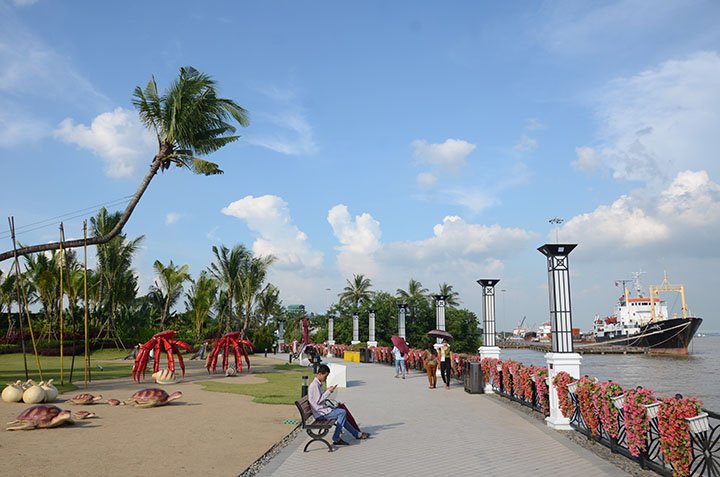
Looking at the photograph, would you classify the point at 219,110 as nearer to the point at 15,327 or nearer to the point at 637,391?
the point at 637,391

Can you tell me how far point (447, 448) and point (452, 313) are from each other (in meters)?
36.9

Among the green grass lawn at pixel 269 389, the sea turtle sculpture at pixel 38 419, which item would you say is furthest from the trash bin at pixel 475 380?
the sea turtle sculpture at pixel 38 419

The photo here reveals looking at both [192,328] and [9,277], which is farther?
[192,328]

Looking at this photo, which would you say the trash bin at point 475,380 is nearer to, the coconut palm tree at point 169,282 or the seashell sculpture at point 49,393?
the seashell sculpture at point 49,393

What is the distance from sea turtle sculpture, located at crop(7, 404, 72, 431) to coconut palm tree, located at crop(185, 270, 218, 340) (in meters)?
30.2

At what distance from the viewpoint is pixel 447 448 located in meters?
8.45

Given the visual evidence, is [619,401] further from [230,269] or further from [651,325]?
[651,325]

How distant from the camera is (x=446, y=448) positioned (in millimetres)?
8461

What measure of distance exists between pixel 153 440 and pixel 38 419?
2491 mm

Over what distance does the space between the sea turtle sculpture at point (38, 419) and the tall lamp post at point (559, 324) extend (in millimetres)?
8824

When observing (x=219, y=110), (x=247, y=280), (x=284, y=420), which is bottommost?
(x=284, y=420)

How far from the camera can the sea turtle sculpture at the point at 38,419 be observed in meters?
10.1

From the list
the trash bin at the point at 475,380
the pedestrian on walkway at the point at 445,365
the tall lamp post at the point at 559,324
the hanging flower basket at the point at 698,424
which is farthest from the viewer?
the pedestrian on walkway at the point at 445,365

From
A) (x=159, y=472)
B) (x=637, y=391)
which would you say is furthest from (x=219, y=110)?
(x=637, y=391)
